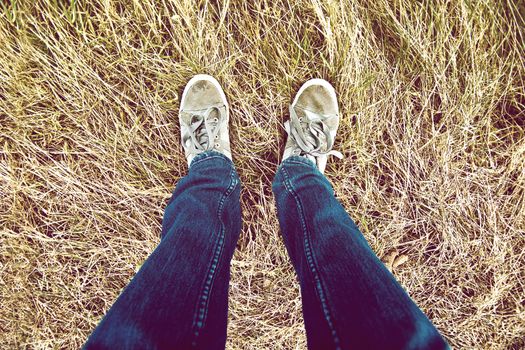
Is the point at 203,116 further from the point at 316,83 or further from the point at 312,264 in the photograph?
the point at 312,264

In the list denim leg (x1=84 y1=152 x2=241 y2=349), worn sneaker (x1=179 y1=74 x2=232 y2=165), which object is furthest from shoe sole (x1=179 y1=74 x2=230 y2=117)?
denim leg (x1=84 y1=152 x2=241 y2=349)

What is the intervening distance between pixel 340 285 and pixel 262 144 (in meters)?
0.72

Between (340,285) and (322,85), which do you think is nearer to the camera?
(340,285)

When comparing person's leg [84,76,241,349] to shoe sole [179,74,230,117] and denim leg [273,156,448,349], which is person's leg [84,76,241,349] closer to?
shoe sole [179,74,230,117]

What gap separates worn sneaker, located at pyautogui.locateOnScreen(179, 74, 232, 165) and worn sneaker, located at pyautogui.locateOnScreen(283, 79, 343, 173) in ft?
0.85

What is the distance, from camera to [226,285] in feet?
3.04

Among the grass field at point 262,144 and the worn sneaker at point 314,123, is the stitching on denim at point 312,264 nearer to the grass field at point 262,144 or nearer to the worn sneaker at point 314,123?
the worn sneaker at point 314,123

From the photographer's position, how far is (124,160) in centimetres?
134

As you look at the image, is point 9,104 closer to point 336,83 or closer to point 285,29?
point 285,29

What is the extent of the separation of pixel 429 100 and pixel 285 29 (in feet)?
2.09

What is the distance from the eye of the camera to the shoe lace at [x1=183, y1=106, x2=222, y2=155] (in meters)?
1.28

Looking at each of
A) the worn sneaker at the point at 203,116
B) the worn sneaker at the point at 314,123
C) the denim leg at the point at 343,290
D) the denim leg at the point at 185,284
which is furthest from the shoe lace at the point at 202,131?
the denim leg at the point at 343,290

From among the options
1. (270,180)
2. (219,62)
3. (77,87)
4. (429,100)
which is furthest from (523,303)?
(77,87)

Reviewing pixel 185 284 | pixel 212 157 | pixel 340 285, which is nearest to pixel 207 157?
pixel 212 157
